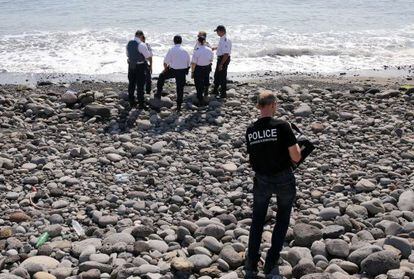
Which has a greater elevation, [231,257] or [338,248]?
[338,248]

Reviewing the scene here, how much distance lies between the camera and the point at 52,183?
941cm

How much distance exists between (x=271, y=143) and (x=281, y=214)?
2.78 feet

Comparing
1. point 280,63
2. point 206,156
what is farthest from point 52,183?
point 280,63

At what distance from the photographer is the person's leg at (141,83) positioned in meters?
13.6

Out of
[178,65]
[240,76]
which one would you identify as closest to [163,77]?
[178,65]

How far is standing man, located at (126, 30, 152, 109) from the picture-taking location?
13.4 meters

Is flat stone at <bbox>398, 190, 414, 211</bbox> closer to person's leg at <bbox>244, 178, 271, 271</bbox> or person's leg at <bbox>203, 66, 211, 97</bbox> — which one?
person's leg at <bbox>244, 178, 271, 271</bbox>

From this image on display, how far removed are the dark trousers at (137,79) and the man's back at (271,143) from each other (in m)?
8.05

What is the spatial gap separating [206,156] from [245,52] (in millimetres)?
16379

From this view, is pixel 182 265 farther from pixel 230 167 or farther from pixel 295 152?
pixel 230 167

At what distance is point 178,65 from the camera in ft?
44.4

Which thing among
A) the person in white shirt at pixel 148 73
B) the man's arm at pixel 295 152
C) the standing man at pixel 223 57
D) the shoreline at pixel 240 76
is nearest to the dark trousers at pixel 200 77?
the standing man at pixel 223 57

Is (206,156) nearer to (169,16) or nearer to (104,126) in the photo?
(104,126)

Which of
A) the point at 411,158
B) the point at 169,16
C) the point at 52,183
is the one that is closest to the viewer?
the point at 52,183
